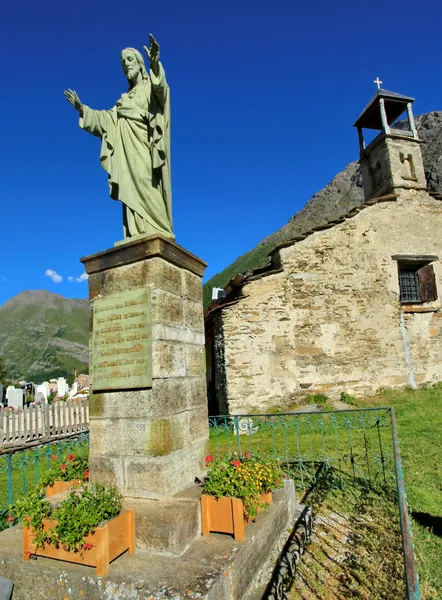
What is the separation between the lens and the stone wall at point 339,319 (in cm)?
1195

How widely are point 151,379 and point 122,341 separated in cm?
55

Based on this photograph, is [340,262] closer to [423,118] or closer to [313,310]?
[313,310]

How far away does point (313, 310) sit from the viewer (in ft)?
42.2

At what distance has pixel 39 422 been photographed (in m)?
13.8

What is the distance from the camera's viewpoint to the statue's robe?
4.32 meters

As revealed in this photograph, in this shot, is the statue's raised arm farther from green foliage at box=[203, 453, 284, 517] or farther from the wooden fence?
the wooden fence

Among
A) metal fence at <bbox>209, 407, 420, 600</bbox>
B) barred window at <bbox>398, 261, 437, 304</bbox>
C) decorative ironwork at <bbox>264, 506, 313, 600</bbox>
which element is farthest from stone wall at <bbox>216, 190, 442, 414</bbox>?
decorative ironwork at <bbox>264, 506, 313, 600</bbox>

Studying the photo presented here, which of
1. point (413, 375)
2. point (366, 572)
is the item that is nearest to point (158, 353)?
point (366, 572)

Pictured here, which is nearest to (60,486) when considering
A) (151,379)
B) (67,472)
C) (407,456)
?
(67,472)

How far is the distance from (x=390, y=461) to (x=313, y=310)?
22.8 ft

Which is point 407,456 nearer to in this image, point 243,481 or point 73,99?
point 243,481

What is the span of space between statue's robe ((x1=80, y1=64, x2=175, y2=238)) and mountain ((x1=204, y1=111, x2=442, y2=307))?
2906 centimetres

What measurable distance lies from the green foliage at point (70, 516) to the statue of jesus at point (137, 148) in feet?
8.58

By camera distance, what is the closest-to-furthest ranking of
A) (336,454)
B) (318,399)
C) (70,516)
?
(70,516) < (336,454) < (318,399)
